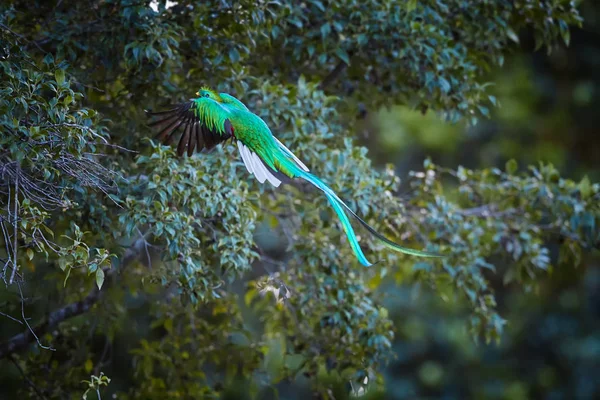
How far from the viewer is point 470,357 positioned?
702 cm

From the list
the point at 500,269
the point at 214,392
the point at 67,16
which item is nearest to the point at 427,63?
the point at 67,16

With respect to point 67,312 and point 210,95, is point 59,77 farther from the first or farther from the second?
point 67,312

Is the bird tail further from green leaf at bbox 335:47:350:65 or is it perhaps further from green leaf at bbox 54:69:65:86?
green leaf at bbox 335:47:350:65

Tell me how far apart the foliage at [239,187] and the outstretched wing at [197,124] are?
82 mm

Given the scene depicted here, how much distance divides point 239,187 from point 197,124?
0.29 meters

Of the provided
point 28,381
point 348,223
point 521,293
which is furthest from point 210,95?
point 521,293

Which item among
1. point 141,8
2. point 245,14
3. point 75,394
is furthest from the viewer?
Answer: point 75,394

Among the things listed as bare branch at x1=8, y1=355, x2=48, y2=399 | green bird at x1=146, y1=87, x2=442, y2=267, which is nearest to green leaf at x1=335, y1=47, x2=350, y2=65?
green bird at x1=146, y1=87, x2=442, y2=267

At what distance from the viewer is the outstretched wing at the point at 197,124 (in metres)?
2.23

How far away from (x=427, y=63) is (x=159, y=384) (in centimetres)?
171

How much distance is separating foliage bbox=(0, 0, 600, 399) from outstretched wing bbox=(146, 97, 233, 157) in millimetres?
82

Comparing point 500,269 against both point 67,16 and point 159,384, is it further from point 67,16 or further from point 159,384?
point 67,16

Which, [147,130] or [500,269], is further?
[500,269]

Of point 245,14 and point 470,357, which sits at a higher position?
point 245,14
